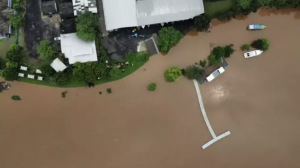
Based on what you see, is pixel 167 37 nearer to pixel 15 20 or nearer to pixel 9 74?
pixel 15 20

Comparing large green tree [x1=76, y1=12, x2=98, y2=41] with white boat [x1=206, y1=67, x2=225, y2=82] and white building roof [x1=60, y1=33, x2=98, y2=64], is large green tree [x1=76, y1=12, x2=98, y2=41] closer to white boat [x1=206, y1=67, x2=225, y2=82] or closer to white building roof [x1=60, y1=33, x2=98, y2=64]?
white building roof [x1=60, y1=33, x2=98, y2=64]

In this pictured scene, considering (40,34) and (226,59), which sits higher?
(40,34)

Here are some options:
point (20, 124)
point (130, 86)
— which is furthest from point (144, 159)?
point (20, 124)

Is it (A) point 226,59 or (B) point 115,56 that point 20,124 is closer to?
(B) point 115,56

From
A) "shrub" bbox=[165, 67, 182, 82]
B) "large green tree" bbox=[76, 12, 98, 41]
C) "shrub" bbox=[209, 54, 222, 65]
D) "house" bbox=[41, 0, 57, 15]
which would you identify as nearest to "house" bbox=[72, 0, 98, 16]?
"large green tree" bbox=[76, 12, 98, 41]

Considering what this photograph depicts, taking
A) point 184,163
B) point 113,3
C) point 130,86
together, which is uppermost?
point 113,3

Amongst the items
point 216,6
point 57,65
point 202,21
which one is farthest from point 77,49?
point 216,6
